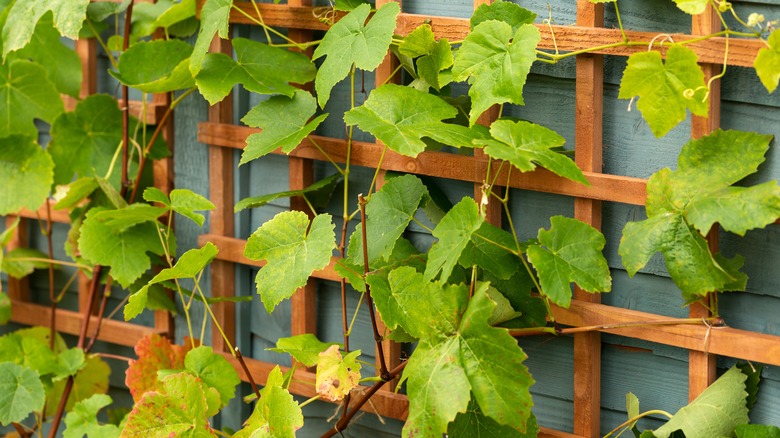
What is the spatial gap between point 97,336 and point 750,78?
158 centimetres

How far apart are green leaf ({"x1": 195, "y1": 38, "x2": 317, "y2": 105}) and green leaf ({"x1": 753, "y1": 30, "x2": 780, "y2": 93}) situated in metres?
0.84

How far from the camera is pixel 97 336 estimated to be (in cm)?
227

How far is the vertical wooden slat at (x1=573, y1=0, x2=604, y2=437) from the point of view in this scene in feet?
5.13

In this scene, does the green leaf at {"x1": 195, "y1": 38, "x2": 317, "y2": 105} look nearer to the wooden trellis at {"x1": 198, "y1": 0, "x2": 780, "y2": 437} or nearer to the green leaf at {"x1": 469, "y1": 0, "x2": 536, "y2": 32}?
the wooden trellis at {"x1": 198, "y1": 0, "x2": 780, "y2": 437}

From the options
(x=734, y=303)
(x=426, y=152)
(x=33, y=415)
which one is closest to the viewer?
(x=734, y=303)

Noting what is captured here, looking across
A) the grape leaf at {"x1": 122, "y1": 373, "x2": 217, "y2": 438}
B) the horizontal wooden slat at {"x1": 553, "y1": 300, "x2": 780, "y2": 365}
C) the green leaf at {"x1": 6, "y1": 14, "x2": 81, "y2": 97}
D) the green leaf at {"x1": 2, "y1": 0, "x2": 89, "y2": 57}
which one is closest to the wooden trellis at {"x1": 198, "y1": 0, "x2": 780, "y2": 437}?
the horizontal wooden slat at {"x1": 553, "y1": 300, "x2": 780, "y2": 365}

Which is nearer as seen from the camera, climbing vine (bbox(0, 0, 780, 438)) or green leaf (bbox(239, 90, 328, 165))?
climbing vine (bbox(0, 0, 780, 438))

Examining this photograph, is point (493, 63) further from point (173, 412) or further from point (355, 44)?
point (173, 412)

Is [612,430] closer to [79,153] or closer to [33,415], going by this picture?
[79,153]

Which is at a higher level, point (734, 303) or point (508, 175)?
point (508, 175)

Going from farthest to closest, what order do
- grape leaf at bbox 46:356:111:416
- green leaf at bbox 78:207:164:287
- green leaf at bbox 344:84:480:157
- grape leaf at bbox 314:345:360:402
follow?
grape leaf at bbox 46:356:111:416 < green leaf at bbox 78:207:164:287 < grape leaf at bbox 314:345:360:402 < green leaf at bbox 344:84:480:157

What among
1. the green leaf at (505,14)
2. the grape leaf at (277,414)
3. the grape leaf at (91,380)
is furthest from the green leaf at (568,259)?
the grape leaf at (91,380)

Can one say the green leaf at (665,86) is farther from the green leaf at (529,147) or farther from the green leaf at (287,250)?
the green leaf at (287,250)

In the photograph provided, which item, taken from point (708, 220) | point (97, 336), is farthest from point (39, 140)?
point (708, 220)
